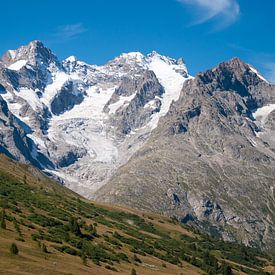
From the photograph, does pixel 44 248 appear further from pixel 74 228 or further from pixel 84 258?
pixel 74 228

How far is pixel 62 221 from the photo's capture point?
433 feet

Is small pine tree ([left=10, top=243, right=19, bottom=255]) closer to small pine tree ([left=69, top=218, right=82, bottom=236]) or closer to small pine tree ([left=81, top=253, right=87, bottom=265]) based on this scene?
small pine tree ([left=81, top=253, right=87, bottom=265])

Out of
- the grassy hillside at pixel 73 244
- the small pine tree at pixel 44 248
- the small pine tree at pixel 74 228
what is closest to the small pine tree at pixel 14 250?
the grassy hillside at pixel 73 244

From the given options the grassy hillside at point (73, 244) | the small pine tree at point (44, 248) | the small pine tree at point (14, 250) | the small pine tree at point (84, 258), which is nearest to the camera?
the small pine tree at point (14, 250)

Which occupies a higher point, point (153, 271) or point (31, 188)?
point (31, 188)

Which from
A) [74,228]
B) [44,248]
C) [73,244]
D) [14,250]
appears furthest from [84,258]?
[74,228]

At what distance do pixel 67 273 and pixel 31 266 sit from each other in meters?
5.54

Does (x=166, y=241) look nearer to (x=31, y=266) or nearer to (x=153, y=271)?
(x=153, y=271)

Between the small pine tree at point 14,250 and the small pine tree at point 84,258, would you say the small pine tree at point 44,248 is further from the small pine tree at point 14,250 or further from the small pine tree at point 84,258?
the small pine tree at point 14,250

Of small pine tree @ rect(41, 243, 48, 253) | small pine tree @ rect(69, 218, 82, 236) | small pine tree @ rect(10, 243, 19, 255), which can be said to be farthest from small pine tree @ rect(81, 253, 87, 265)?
small pine tree @ rect(69, 218, 82, 236)

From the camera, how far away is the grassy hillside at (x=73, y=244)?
8569 cm

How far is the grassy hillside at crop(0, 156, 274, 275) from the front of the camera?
281 ft

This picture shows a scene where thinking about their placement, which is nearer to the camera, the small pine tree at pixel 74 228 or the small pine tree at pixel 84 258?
the small pine tree at pixel 84 258

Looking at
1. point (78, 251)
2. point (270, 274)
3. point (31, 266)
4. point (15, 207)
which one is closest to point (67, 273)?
point (31, 266)
